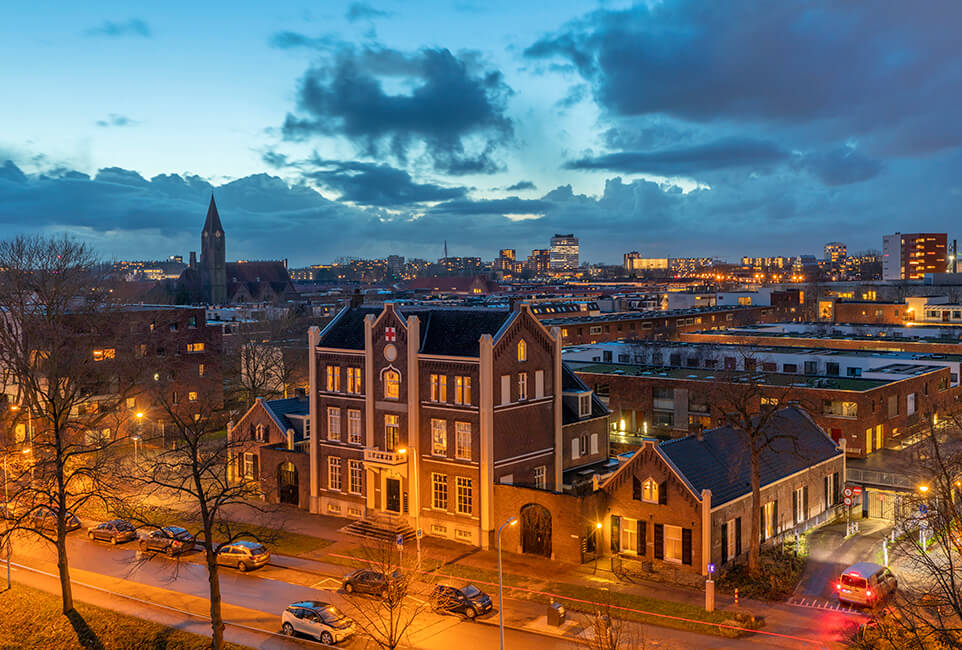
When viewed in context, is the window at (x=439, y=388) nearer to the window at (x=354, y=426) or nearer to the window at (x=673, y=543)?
the window at (x=354, y=426)

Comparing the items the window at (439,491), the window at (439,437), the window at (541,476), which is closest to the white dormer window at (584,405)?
the window at (541,476)

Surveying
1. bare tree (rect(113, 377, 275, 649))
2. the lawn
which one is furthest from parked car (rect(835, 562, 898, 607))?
the lawn

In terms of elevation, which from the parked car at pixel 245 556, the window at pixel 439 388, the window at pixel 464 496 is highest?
the window at pixel 439 388

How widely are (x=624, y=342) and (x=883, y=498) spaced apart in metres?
61.1

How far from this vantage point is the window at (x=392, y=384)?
5528cm

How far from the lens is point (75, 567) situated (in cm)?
5069

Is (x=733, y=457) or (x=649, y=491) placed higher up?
(x=733, y=457)

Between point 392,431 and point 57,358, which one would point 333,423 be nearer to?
point 392,431

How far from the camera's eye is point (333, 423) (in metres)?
59.5

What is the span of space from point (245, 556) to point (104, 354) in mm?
48567

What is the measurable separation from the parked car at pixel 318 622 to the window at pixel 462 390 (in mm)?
17215

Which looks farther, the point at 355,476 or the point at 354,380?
the point at 354,380

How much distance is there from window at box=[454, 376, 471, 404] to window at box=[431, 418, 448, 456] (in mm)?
2004

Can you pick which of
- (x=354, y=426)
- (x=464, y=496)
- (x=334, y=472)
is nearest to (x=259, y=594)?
(x=464, y=496)
